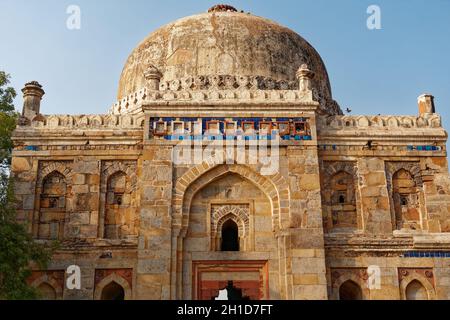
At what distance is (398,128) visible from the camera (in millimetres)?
13391

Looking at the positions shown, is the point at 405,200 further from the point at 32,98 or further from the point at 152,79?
the point at 32,98

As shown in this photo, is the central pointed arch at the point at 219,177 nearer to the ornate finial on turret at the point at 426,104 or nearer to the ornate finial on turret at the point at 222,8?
the ornate finial on turret at the point at 426,104

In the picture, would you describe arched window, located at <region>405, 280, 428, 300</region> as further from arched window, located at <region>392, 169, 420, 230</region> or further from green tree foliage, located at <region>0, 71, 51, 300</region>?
green tree foliage, located at <region>0, 71, 51, 300</region>

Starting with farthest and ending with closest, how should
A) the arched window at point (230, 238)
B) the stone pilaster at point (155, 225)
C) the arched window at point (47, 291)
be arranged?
the arched window at point (230, 238)
the arched window at point (47, 291)
the stone pilaster at point (155, 225)

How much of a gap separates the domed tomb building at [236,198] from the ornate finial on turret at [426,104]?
56 millimetres

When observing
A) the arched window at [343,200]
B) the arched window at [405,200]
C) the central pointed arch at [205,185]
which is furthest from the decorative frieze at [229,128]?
the arched window at [405,200]

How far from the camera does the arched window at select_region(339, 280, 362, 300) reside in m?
12.4

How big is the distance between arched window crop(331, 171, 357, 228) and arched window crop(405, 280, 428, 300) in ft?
5.17

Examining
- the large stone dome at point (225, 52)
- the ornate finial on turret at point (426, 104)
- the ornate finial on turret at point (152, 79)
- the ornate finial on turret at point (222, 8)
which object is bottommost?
the ornate finial on turret at point (426, 104)

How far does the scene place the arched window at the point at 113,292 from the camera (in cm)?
1225

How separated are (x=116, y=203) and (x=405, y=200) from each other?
594 centimetres

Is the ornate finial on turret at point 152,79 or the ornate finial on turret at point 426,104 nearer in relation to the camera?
the ornate finial on turret at point 152,79

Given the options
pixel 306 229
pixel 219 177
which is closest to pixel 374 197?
pixel 306 229
